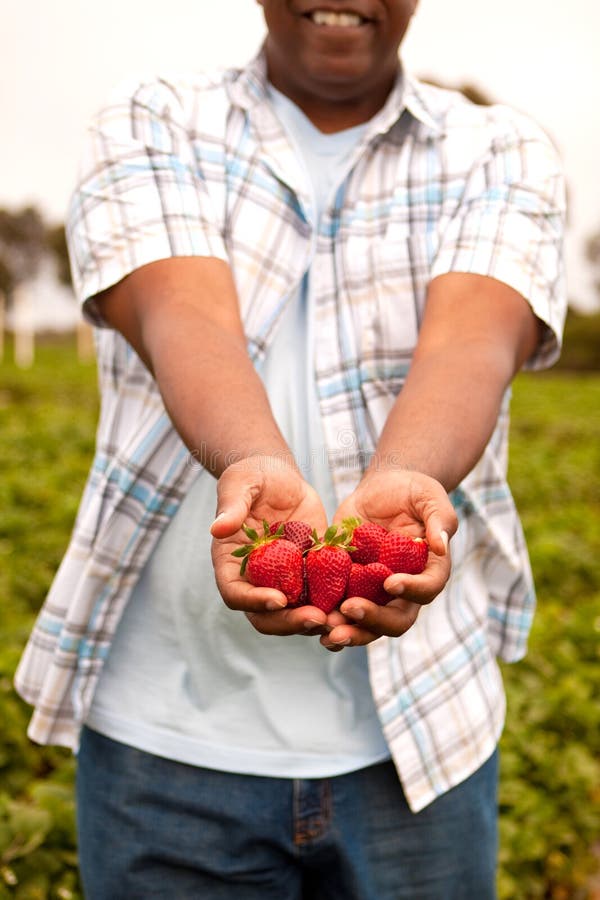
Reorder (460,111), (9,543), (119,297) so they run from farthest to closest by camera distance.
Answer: (9,543) → (460,111) → (119,297)

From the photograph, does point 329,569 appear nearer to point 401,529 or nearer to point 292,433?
point 401,529

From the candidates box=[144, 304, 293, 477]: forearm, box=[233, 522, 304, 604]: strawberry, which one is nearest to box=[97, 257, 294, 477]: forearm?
box=[144, 304, 293, 477]: forearm

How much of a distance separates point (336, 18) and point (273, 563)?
3.08 feet

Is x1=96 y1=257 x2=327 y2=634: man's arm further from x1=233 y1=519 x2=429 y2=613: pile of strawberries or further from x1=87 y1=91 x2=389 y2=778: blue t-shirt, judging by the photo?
x1=87 y1=91 x2=389 y2=778: blue t-shirt

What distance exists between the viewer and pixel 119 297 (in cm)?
180

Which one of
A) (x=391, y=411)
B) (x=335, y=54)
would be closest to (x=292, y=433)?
(x=391, y=411)

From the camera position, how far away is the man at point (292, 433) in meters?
1.76

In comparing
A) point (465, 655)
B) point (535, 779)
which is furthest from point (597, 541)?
point (465, 655)

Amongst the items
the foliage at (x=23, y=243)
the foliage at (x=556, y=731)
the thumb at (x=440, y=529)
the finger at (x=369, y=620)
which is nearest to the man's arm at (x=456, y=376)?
the thumb at (x=440, y=529)

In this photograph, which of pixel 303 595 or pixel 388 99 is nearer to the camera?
pixel 303 595

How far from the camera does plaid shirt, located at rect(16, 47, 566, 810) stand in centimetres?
178

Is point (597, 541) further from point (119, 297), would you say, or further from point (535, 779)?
point (119, 297)

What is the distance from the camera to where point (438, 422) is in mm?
1645

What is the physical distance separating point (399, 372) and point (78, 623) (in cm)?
70
